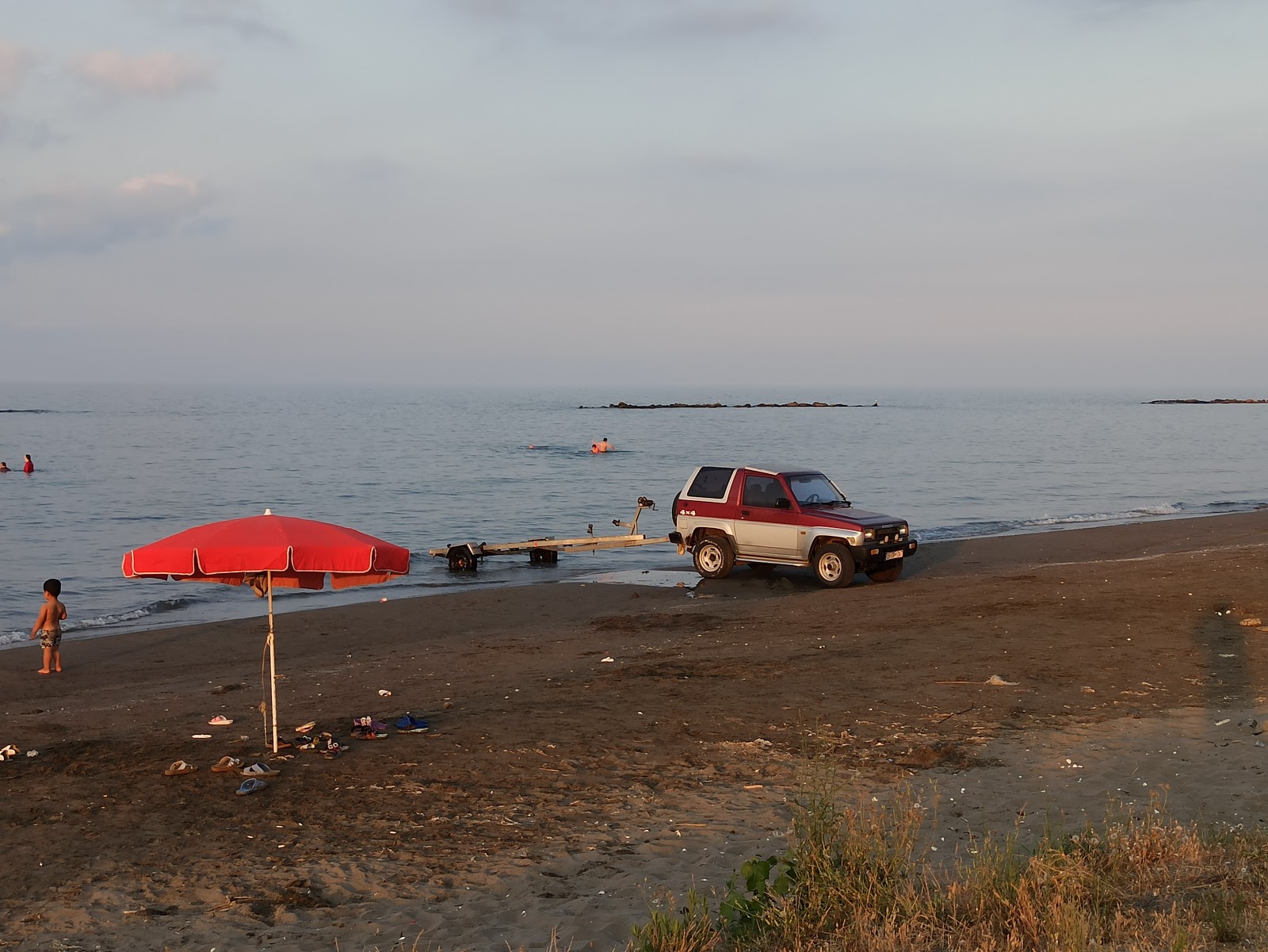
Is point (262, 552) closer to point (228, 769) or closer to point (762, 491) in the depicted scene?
point (228, 769)

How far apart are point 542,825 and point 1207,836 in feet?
13.8

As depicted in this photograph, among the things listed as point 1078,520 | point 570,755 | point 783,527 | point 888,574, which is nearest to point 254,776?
point 570,755

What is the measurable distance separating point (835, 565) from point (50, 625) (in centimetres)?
1227

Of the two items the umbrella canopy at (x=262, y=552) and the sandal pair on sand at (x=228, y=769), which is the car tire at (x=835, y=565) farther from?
the sandal pair on sand at (x=228, y=769)

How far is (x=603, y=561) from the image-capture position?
89.4 feet

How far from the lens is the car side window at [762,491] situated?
2031cm

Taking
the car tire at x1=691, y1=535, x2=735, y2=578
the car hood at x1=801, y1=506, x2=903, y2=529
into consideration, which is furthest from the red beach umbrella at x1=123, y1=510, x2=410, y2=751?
the car tire at x1=691, y1=535, x2=735, y2=578

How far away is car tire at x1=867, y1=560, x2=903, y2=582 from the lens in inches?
807

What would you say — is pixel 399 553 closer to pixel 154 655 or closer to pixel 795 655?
pixel 795 655

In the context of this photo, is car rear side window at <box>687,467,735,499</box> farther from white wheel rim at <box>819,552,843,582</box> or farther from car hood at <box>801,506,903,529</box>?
white wheel rim at <box>819,552,843,582</box>

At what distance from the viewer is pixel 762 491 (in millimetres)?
20484

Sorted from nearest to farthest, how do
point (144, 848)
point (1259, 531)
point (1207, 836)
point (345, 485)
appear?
point (1207, 836), point (144, 848), point (1259, 531), point (345, 485)

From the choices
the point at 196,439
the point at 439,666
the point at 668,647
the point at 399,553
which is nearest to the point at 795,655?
the point at 668,647

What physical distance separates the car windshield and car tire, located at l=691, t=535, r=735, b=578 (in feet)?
5.37
